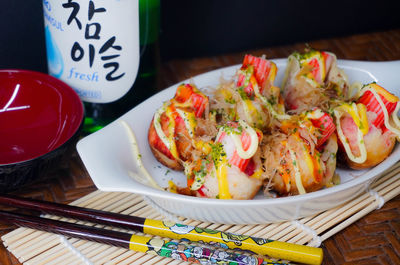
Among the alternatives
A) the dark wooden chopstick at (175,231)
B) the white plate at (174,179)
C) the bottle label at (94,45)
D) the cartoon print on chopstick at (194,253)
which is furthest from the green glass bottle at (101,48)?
the cartoon print on chopstick at (194,253)

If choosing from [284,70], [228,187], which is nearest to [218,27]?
[284,70]

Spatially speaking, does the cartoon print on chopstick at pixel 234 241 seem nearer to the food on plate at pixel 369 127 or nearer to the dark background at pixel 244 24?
the food on plate at pixel 369 127

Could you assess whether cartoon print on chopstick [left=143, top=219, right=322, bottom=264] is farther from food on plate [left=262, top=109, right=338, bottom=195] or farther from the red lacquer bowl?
the red lacquer bowl

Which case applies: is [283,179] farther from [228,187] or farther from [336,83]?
[336,83]

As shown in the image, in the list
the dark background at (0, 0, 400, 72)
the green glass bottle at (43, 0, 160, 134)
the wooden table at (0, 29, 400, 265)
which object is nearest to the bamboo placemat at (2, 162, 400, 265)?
the wooden table at (0, 29, 400, 265)

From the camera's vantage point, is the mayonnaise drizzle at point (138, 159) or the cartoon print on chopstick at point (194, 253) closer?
the cartoon print on chopstick at point (194, 253)
